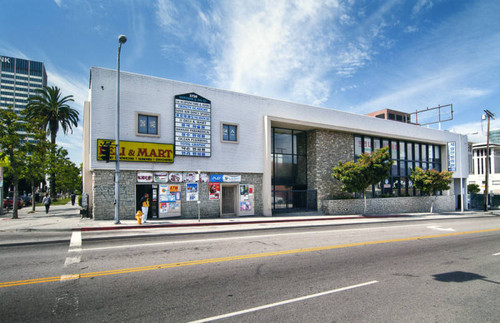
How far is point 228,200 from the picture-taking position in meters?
20.5

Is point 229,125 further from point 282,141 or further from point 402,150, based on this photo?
point 402,150

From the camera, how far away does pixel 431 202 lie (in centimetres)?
3086

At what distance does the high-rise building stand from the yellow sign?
18854 centimetres

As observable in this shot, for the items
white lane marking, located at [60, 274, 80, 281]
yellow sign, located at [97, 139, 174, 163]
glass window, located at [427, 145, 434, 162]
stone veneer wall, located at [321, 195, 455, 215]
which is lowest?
stone veneer wall, located at [321, 195, 455, 215]

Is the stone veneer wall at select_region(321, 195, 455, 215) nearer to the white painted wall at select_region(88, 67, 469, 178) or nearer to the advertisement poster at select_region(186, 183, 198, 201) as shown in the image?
the white painted wall at select_region(88, 67, 469, 178)

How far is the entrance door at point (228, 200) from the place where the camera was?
20.3 metres

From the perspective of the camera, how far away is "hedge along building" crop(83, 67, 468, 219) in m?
16.9

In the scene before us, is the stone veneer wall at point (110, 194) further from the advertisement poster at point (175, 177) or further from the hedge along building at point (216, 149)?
the advertisement poster at point (175, 177)

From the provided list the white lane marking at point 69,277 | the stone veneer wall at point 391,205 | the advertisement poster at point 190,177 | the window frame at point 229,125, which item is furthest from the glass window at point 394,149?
the white lane marking at point 69,277

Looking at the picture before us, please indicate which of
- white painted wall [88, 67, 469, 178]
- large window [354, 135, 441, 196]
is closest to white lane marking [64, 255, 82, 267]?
white painted wall [88, 67, 469, 178]

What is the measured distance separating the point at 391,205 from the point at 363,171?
7097 mm

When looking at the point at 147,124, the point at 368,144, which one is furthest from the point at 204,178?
the point at 368,144

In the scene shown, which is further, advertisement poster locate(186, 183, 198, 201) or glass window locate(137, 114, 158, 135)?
advertisement poster locate(186, 183, 198, 201)

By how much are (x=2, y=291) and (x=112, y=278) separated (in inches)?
74.1
